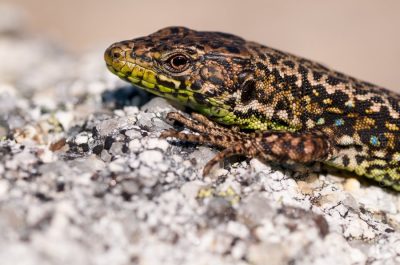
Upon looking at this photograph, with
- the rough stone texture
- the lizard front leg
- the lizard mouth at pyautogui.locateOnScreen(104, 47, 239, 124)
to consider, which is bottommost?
the rough stone texture

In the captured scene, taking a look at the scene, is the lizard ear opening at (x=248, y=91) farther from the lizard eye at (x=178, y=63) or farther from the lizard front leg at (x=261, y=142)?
the lizard eye at (x=178, y=63)

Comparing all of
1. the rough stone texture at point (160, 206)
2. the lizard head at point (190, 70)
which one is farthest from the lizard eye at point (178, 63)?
the rough stone texture at point (160, 206)

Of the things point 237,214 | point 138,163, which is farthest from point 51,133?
point 237,214

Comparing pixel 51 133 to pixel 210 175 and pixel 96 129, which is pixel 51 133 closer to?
pixel 96 129

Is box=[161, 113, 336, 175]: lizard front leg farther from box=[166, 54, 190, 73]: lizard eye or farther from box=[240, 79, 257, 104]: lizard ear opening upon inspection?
box=[166, 54, 190, 73]: lizard eye

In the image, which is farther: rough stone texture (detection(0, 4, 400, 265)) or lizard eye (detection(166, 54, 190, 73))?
lizard eye (detection(166, 54, 190, 73))

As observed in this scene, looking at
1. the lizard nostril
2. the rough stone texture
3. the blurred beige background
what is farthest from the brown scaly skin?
the blurred beige background
